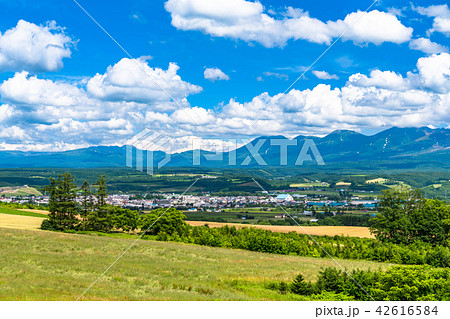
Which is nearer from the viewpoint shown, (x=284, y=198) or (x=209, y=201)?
(x=209, y=201)

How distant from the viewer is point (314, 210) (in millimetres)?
121438

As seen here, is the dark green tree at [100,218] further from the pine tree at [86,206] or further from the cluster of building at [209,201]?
the cluster of building at [209,201]

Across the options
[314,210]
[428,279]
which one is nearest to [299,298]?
[428,279]

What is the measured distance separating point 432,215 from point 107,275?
49.5m

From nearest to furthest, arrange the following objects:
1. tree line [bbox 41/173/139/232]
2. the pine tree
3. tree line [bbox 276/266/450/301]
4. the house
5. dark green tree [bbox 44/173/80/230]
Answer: tree line [bbox 276/266/450/301] → dark green tree [bbox 44/173/80/230] → tree line [bbox 41/173/139/232] → the pine tree → the house

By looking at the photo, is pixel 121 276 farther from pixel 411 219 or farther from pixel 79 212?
pixel 79 212

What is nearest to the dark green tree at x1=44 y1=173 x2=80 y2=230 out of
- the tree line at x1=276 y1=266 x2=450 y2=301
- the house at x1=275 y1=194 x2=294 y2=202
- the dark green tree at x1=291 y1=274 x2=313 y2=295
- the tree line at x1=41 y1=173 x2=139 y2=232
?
the tree line at x1=41 y1=173 x2=139 y2=232

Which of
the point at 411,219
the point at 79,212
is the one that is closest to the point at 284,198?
the point at 411,219

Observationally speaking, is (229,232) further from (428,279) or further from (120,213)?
(428,279)

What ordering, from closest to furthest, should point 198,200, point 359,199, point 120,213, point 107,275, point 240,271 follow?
point 107,275
point 240,271
point 120,213
point 198,200
point 359,199

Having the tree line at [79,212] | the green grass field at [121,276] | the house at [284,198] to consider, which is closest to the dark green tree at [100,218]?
the tree line at [79,212]

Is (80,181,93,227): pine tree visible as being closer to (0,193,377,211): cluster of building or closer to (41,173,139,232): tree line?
(41,173,139,232): tree line

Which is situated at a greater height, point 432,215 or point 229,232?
point 432,215

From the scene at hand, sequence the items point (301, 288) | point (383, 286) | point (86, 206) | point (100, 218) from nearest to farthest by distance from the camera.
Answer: point (383, 286) < point (301, 288) < point (100, 218) < point (86, 206)
